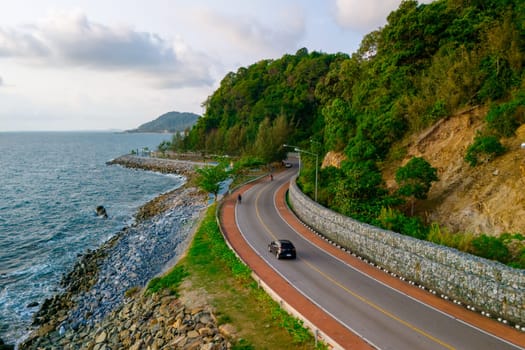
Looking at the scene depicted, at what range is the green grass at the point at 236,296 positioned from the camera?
17.8m

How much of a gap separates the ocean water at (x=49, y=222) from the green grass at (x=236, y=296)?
523 inches

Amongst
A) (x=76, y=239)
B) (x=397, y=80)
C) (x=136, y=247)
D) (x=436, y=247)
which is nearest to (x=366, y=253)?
(x=436, y=247)

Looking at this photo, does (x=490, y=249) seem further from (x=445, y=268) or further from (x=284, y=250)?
(x=284, y=250)

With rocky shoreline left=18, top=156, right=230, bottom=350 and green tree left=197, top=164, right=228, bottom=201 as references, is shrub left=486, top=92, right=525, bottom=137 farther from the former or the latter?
green tree left=197, top=164, right=228, bottom=201

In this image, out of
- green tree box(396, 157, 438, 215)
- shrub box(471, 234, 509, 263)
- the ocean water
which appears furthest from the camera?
the ocean water

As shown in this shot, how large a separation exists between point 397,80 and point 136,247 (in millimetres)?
40446

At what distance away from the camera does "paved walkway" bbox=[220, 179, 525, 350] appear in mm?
17062

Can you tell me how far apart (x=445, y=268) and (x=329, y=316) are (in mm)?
8034

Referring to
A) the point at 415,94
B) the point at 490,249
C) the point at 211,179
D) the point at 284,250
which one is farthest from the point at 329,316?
the point at 211,179

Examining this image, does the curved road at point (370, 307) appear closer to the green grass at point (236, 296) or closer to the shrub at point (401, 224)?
the green grass at point (236, 296)

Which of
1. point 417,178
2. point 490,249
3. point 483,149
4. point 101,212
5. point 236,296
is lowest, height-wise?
point 101,212

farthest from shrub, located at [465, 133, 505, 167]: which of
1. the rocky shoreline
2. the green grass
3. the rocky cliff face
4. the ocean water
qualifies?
the ocean water

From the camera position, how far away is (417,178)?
1242 inches

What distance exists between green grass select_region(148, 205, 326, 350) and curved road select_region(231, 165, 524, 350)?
2.40 m
